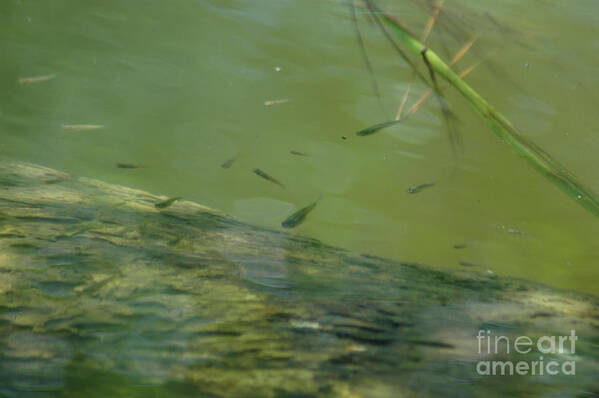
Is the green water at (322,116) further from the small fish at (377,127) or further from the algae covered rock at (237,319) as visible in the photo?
the algae covered rock at (237,319)

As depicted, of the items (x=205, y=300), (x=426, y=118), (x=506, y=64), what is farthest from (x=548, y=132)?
(x=205, y=300)

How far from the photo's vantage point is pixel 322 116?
10.9 ft

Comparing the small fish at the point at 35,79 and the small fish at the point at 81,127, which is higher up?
the small fish at the point at 35,79

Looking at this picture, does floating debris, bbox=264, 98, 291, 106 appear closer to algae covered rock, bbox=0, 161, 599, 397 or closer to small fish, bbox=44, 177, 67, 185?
small fish, bbox=44, 177, 67, 185

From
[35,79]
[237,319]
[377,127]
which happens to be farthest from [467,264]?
[35,79]

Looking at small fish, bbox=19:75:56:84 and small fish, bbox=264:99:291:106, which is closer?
small fish, bbox=264:99:291:106

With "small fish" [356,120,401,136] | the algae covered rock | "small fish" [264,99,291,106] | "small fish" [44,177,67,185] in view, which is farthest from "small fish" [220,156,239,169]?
the algae covered rock

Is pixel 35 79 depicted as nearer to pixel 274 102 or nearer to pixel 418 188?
pixel 274 102

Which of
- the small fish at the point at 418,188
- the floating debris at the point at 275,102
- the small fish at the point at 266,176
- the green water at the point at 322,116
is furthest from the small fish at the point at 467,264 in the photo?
the floating debris at the point at 275,102

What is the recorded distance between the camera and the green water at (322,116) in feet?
9.20

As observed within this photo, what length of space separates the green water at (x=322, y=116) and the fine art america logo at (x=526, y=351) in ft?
5.71

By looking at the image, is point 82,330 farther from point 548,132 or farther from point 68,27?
point 68,27

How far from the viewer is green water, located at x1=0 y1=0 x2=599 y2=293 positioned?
2803 millimetres

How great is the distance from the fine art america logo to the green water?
1.74m
